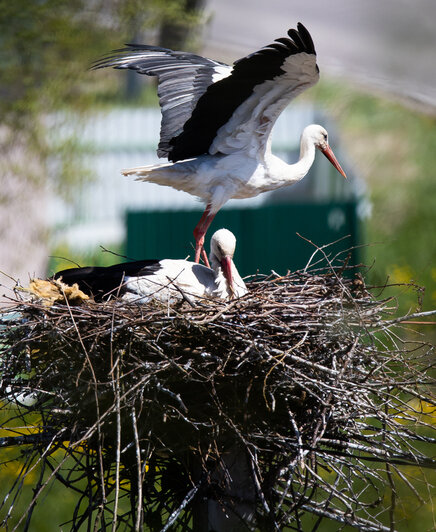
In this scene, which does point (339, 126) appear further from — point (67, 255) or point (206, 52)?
point (67, 255)

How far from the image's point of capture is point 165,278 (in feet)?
10.1

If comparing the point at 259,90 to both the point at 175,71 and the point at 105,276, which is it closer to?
the point at 175,71

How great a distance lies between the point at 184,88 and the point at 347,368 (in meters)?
1.73

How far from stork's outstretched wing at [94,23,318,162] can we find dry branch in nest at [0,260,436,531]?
4.08 ft

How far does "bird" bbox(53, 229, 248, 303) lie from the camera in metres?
3.05

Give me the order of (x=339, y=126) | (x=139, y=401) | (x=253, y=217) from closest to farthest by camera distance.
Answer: (x=139, y=401) < (x=253, y=217) < (x=339, y=126)

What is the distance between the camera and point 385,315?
2.91m

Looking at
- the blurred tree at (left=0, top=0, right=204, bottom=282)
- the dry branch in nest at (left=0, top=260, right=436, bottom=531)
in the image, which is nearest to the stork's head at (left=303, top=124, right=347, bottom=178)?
the dry branch in nest at (left=0, top=260, right=436, bottom=531)

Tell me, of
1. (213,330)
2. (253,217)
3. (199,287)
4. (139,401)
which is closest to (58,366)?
(139,401)

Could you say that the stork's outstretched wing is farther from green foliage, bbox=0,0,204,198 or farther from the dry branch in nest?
green foliage, bbox=0,0,204,198

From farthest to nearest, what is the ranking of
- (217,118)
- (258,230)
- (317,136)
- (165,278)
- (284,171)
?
(258,230)
(317,136)
(284,171)
(217,118)
(165,278)

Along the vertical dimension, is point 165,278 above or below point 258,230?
above

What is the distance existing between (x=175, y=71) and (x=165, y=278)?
3.77ft

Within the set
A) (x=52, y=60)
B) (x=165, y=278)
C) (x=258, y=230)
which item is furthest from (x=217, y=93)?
(x=52, y=60)
